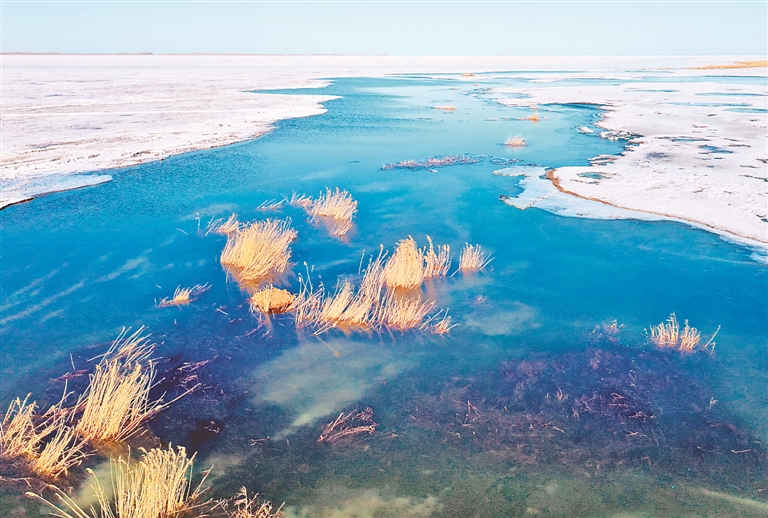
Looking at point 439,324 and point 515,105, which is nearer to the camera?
point 439,324

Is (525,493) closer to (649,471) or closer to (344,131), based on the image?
(649,471)

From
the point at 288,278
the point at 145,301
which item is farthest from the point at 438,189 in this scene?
the point at 145,301

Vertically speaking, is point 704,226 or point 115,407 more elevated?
point 704,226

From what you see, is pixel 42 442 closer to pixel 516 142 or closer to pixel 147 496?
pixel 147 496

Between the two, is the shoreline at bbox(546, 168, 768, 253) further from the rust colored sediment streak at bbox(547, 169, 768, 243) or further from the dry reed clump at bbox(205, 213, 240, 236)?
the dry reed clump at bbox(205, 213, 240, 236)

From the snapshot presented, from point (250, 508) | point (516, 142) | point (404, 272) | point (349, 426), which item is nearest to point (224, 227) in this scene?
point (404, 272)

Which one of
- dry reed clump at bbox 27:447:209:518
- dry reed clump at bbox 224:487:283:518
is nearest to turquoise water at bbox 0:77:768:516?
dry reed clump at bbox 224:487:283:518

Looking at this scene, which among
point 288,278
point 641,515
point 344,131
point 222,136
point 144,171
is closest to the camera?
point 641,515
